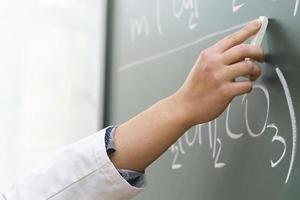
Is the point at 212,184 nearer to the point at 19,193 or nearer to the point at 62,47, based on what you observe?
the point at 19,193

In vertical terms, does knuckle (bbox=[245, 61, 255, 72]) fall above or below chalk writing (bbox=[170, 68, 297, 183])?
above

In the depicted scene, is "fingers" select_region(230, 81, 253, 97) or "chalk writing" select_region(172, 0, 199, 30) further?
"chalk writing" select_region(172, 0, 199, 30)

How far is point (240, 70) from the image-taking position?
25.1 inches

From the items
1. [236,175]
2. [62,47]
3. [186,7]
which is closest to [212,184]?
[236,175]

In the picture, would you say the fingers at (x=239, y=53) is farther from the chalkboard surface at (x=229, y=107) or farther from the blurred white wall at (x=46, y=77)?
the blurred white wall at (x=46, y=77)

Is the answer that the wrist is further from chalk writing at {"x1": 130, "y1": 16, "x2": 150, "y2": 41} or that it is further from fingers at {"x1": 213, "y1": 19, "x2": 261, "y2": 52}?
chalk writing at {"x1": 130, "y1": 16, "x2": 150, "y2": 41}

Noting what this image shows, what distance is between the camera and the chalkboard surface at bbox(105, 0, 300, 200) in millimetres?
632

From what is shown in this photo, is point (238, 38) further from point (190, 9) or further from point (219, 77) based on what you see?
point (190, 9)

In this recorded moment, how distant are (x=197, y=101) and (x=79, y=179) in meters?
0.19

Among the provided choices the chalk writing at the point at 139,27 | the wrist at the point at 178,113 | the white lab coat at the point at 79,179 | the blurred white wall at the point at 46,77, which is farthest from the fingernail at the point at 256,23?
the blurred white wall at the point at 46,77

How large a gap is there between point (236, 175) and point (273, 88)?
0.14 meters

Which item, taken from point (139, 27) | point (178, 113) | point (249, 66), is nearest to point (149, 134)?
point (178, 113)

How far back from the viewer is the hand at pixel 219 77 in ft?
2.09

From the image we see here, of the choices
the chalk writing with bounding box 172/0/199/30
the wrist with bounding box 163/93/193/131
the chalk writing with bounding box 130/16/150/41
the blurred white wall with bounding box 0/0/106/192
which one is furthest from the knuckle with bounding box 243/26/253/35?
the blurred white wall with bounding box 0/0/106/192
